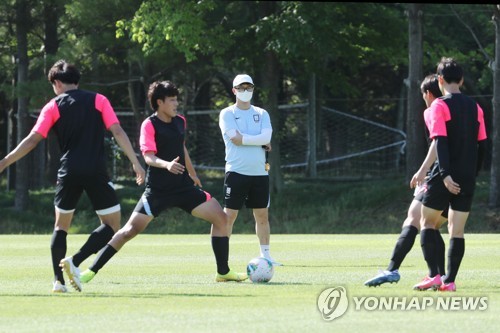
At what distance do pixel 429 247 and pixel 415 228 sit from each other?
0.27m

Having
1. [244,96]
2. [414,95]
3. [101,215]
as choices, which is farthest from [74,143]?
[414,95]

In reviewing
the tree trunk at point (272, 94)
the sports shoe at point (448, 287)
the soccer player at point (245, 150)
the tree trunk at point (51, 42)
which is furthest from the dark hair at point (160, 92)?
the tree trunk at point (51, 42)

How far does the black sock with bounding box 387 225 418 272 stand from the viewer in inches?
466

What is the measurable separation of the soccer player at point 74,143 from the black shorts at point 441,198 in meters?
2.56

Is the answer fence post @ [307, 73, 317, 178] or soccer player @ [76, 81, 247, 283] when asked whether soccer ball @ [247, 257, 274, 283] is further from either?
fence post @ [307, 73, 317, 178]

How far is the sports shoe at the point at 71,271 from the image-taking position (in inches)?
452

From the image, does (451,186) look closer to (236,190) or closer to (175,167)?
(175,167)

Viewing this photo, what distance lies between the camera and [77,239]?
78.7 feet

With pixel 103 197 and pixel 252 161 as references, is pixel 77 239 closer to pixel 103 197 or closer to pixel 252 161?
pixel 252 161

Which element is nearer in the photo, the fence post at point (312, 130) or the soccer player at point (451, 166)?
the soccer player at point (451, 166)

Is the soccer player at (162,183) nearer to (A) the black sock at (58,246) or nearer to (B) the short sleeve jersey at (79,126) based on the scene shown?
(A) the black sock at (58,246)

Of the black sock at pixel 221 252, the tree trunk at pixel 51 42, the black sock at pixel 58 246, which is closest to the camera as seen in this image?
the black sock at pixel 58 246

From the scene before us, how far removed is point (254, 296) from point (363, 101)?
1316 inches

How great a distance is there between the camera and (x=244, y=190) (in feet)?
46.6
